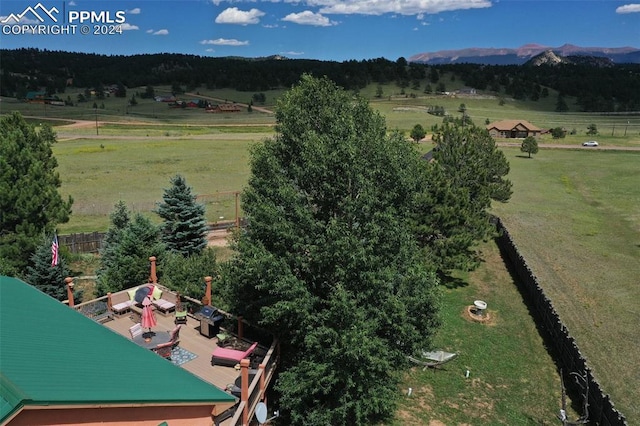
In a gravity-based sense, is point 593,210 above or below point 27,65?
below

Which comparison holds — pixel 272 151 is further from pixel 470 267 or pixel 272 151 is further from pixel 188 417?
pixel 470 267

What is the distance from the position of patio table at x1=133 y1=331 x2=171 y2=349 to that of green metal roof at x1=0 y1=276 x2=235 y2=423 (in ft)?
11.6

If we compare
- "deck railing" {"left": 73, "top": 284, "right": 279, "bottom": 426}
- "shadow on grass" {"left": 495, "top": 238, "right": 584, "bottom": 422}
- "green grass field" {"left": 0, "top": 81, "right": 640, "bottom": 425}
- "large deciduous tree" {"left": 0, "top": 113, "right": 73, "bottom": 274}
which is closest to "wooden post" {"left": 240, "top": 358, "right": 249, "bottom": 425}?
Answer: "deck railing" {"left": 73, "top": 284, "right": 279, "bottom": 426}

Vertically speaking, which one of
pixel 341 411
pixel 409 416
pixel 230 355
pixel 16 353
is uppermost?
pixel 16 353

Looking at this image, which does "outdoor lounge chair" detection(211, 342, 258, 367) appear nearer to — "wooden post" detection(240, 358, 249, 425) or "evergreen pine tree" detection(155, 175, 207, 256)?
"wooden post" detection(240, 358, 249, 425)

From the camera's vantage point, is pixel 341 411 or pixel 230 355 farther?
pixel 230 355

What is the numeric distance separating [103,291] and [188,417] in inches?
481

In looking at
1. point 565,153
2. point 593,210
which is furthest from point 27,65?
point 593,210

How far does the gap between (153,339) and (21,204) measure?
459 inches

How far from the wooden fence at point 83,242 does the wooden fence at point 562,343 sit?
24756mm

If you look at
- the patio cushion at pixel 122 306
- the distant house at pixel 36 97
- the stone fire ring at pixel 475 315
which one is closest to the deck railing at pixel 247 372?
the patio cushion at pixel 122 306

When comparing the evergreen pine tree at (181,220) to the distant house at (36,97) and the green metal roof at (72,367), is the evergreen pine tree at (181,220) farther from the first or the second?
the distant house at (36,97)

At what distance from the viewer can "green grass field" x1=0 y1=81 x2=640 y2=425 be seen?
16.3 meters

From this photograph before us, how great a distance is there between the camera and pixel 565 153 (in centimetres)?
7388
